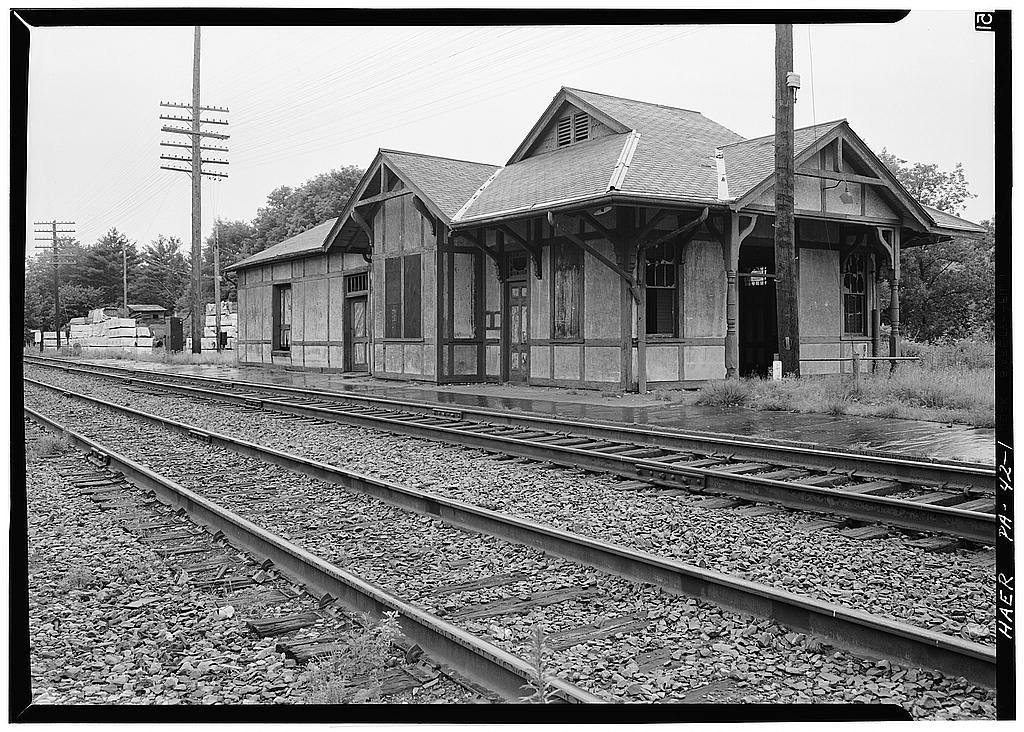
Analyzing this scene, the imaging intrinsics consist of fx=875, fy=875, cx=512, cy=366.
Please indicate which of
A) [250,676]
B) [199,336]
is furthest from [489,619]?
[199,336]

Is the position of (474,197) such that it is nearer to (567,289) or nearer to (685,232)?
(567,289)

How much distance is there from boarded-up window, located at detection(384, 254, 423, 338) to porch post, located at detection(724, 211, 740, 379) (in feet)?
25.3

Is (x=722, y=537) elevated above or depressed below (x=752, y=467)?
below

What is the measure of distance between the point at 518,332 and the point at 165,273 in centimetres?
4685

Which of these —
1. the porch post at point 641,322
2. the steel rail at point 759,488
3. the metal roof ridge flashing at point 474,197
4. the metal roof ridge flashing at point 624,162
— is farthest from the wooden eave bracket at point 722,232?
the steel rail at point 759,488

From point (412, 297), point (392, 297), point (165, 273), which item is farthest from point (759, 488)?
point (165, 273)

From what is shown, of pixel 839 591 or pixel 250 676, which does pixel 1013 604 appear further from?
pixel 250 676

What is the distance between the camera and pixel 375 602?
14.0 feet

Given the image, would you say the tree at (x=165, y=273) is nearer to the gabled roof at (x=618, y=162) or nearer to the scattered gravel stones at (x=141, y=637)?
the gabled roof at (x=618, y=162)

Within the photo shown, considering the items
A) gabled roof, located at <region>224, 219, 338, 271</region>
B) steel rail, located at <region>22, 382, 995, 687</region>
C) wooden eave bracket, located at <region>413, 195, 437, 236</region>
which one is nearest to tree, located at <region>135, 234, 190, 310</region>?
gabled roof, located at <region>224, 219, 338, 271</region>

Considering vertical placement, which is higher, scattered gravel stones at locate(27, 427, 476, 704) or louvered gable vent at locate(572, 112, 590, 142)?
louvered gable vent at locate(572, 112, 590, 142)

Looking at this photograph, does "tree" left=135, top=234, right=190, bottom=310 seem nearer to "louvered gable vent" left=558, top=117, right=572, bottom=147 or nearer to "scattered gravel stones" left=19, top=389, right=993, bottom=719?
"louvered gable vent" left=558, top=117, right=572, bottom=147

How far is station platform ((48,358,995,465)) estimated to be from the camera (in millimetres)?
9562

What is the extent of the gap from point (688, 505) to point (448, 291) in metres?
14.3
